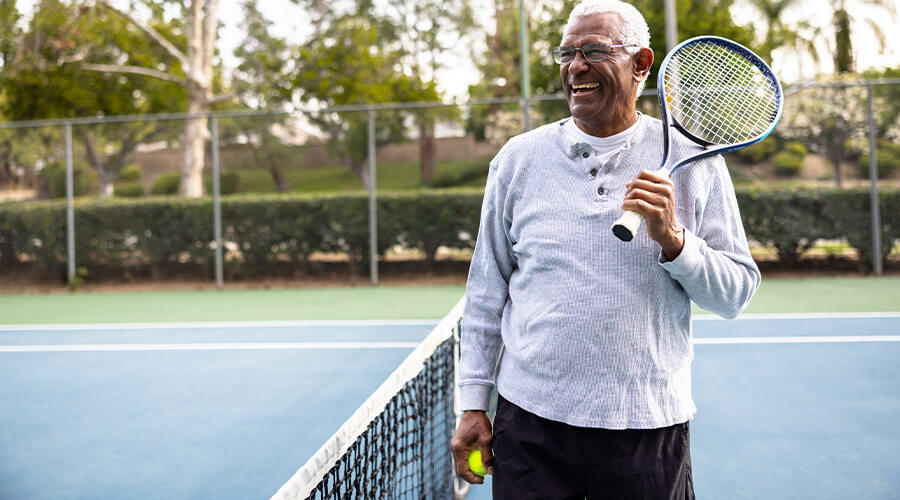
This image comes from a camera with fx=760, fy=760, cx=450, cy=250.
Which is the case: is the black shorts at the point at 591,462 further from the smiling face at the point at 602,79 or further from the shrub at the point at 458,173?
the shrub at the point at 458,173

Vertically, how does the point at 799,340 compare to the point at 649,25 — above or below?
below

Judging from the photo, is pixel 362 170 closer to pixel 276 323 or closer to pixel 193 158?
pixel 193 158

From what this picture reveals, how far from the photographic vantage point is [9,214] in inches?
457

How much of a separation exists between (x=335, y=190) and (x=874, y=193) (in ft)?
24.2

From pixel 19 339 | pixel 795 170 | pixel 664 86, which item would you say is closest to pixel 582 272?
pixel 664 86

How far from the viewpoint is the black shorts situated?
5.06 feet

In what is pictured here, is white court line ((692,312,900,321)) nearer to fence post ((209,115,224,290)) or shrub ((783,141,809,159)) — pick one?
shrub ((783,141,809,159))

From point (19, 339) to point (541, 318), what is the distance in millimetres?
7304

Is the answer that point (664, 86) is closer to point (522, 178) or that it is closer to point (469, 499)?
point (522, 178)

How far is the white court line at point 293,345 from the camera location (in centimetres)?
624

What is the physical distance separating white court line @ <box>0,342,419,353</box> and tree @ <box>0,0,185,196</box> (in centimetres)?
759

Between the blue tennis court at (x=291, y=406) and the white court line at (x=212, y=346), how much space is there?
0.10ft

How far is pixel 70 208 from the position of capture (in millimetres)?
11320

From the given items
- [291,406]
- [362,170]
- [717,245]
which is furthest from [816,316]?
[717,245]
